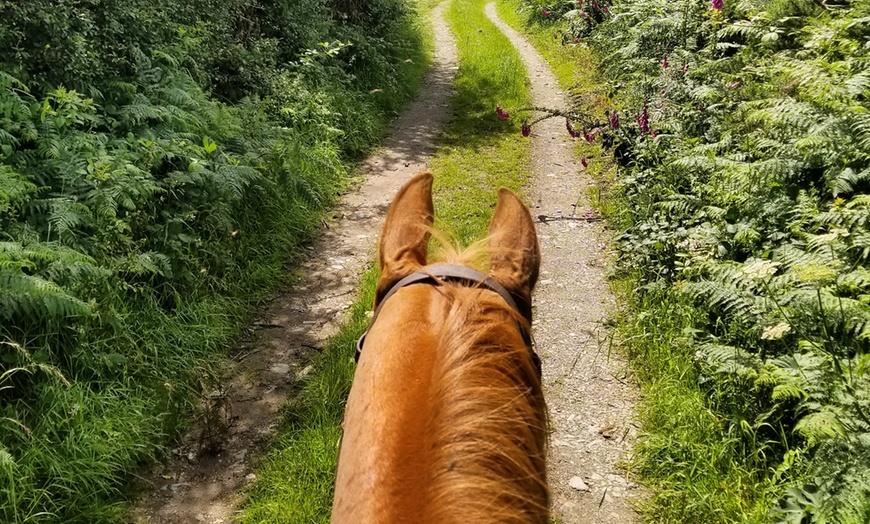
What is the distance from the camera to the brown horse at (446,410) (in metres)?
1.04

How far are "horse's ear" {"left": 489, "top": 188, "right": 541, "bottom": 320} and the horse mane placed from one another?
0.64ft

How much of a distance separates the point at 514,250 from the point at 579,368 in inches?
116

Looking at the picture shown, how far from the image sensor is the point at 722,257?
13.9 ft

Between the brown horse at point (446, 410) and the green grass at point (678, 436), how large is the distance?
2217mm

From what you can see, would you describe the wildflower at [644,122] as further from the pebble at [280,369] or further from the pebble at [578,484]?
the pebble at [280,369]

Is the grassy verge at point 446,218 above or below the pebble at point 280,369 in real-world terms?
below

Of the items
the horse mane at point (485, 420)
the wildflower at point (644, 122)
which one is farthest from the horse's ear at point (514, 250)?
the wildflower at point (644, 122)

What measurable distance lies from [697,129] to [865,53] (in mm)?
1408

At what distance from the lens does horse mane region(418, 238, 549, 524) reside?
1026 millimetres

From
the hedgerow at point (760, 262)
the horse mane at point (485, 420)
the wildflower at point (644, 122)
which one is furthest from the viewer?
the wildflower at point (644, 122)

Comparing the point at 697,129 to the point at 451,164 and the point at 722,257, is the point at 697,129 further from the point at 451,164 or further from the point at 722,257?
the point at 451,164

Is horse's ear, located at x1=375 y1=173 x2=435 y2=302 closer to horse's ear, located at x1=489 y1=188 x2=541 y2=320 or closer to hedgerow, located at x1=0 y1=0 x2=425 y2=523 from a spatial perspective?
horse's ear, located at x1=489 y1=188 x2=541 y2=320

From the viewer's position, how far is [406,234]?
1.79 metres

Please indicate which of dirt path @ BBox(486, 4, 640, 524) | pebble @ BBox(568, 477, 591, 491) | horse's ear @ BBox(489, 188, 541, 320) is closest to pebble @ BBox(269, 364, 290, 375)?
dirt path @ BBox(486, 4, 640, 524)
